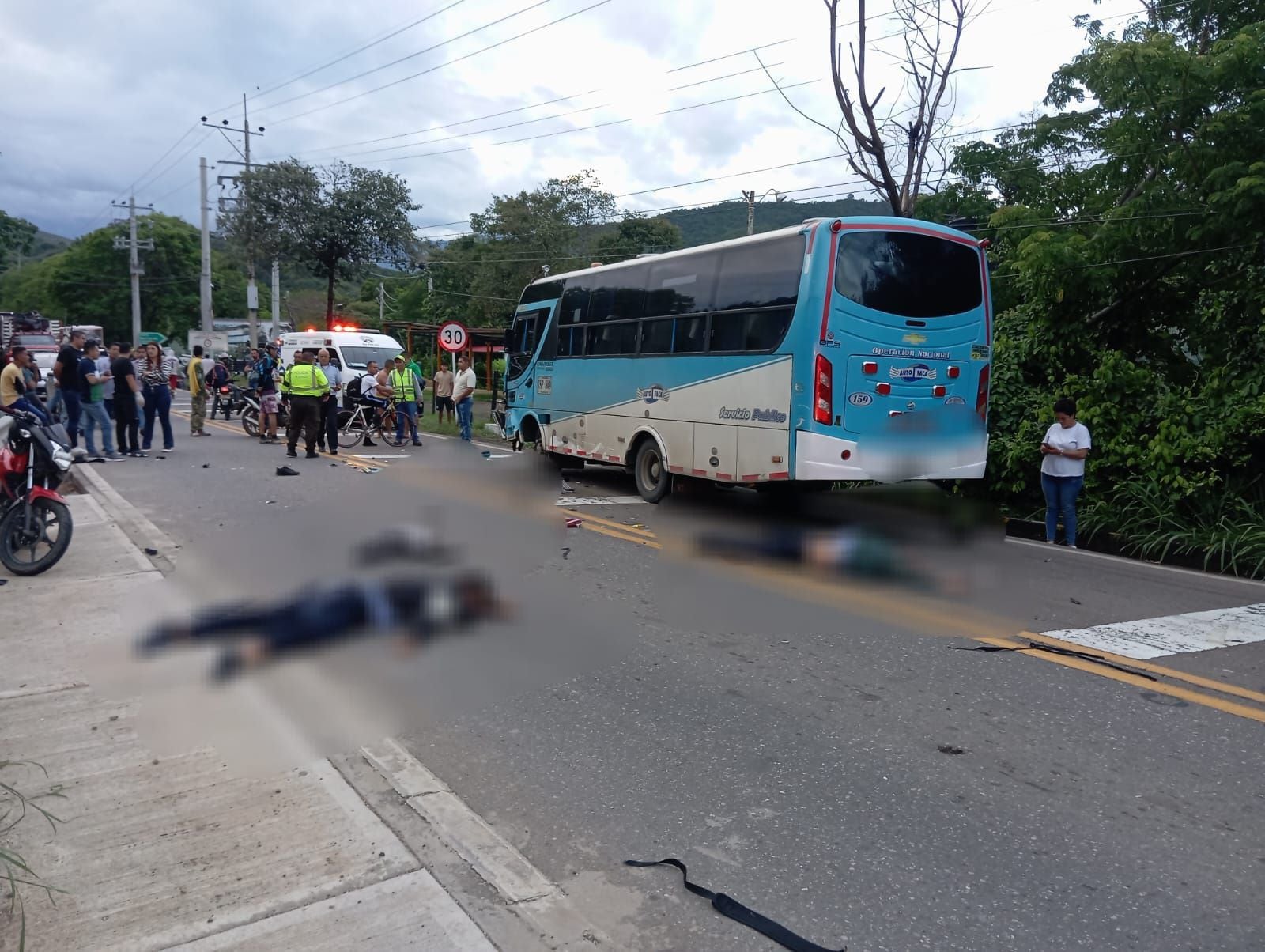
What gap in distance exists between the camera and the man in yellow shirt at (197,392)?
20.5 metres

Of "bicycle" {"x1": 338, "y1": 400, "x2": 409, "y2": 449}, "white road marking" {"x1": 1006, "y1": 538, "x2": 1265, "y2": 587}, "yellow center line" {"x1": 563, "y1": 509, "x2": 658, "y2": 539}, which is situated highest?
"bicycle" {"x1": 338, "y1": 400, "x2": 409, "y2": 449}

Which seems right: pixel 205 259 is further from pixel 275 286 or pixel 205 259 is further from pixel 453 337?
pixel 453 337

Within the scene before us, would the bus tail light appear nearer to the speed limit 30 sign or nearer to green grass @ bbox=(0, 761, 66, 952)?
green grass @ bbox=(0, 761, 66, 952)

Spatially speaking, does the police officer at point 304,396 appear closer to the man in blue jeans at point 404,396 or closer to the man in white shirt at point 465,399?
the man in blue jeans at point 404,396

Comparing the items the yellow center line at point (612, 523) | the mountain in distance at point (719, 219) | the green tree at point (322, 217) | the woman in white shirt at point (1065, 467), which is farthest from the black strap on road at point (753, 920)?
the mountain in distance at point (719, 219)

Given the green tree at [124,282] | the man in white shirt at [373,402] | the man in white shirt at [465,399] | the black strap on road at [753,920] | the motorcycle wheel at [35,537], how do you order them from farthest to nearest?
1. the green tree at [124,282]
2. the man in white shirt at [465,399]
3. the man in white shirt at [373,402]
4. the motorcycle wheel at [35,537]
5. the black strap on road at [753,920]

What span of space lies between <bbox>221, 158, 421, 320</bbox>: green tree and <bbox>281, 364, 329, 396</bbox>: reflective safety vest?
22.5m

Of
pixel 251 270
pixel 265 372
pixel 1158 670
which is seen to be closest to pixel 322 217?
pixel 251 270

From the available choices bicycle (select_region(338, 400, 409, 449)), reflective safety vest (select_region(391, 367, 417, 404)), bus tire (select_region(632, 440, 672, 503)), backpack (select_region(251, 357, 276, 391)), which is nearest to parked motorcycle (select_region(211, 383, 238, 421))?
backpack (select_region(251, 357, 276, 391))

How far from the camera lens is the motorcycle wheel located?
7863 mm

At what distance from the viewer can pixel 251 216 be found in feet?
127

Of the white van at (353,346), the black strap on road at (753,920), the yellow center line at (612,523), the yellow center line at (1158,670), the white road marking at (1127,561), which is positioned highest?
the white van at (353,346)

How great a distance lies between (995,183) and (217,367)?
2002 cm

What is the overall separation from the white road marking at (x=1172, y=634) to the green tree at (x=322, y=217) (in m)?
35.4
